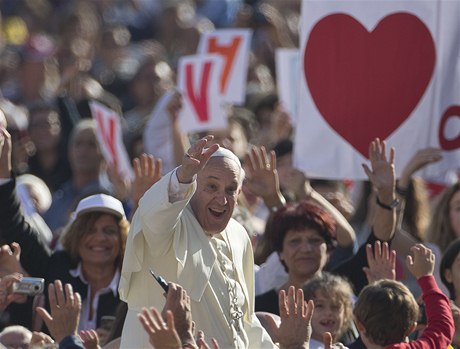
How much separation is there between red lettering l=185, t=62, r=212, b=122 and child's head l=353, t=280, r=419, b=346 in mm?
4889

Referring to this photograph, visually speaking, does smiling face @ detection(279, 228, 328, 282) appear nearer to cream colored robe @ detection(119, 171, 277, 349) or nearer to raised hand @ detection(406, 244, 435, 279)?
raised hand @ detection(406, 244, 435, 279)

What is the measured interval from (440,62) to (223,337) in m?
2.97

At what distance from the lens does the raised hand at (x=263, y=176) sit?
8.63 m

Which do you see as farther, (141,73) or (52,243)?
(141,73)

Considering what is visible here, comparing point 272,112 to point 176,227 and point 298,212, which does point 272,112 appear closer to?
point 298,212

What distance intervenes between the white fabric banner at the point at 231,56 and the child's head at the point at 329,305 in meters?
4.16

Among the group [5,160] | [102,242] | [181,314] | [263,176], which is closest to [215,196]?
[181,314]

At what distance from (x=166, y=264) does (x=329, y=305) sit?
134 centimetres

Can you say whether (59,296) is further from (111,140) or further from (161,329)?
(111,140)

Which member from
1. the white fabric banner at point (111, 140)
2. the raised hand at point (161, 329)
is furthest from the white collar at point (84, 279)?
the raised hand at point (161, 329)

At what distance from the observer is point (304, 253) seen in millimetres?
8078

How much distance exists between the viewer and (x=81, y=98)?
12648 millimetres

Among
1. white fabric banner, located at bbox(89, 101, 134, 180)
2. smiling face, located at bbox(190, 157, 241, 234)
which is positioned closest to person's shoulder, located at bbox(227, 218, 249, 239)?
smiling face, located at bbox(190, 157, 241, 234)

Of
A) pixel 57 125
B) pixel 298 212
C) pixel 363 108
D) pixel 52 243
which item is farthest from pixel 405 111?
pixel 57 125
